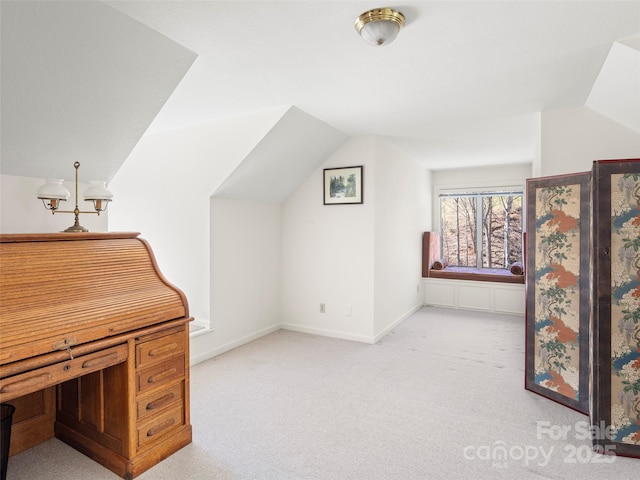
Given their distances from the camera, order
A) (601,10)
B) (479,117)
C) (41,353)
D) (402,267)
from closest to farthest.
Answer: (41,353), (601,10), (479,117), (402,267)

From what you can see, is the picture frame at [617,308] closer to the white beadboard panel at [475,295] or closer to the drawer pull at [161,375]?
the drawer pull at [161,375]

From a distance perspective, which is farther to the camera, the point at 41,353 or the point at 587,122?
the point at 587,122

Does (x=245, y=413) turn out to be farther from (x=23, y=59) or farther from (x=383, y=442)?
(x=23, y=59)

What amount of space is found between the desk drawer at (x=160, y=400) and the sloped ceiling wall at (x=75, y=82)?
5.16 feet

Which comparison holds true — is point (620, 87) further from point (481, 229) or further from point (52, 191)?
point (481, 229)

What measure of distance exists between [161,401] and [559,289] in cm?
270

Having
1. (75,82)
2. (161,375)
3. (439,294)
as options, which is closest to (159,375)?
(161,375)

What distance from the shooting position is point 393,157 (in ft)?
15.3

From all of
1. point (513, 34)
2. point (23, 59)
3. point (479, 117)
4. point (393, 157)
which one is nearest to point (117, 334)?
point (23, 59)

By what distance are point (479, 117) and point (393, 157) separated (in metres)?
1.32

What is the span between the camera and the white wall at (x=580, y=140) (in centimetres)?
295

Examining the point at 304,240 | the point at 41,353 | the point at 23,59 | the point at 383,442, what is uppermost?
the point at 23,59

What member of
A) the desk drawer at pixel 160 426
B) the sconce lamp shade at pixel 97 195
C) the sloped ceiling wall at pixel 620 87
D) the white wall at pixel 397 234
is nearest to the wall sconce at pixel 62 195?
the sconce lamp shade at pixel 97 195

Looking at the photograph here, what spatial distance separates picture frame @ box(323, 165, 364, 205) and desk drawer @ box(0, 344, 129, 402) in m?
2.84
